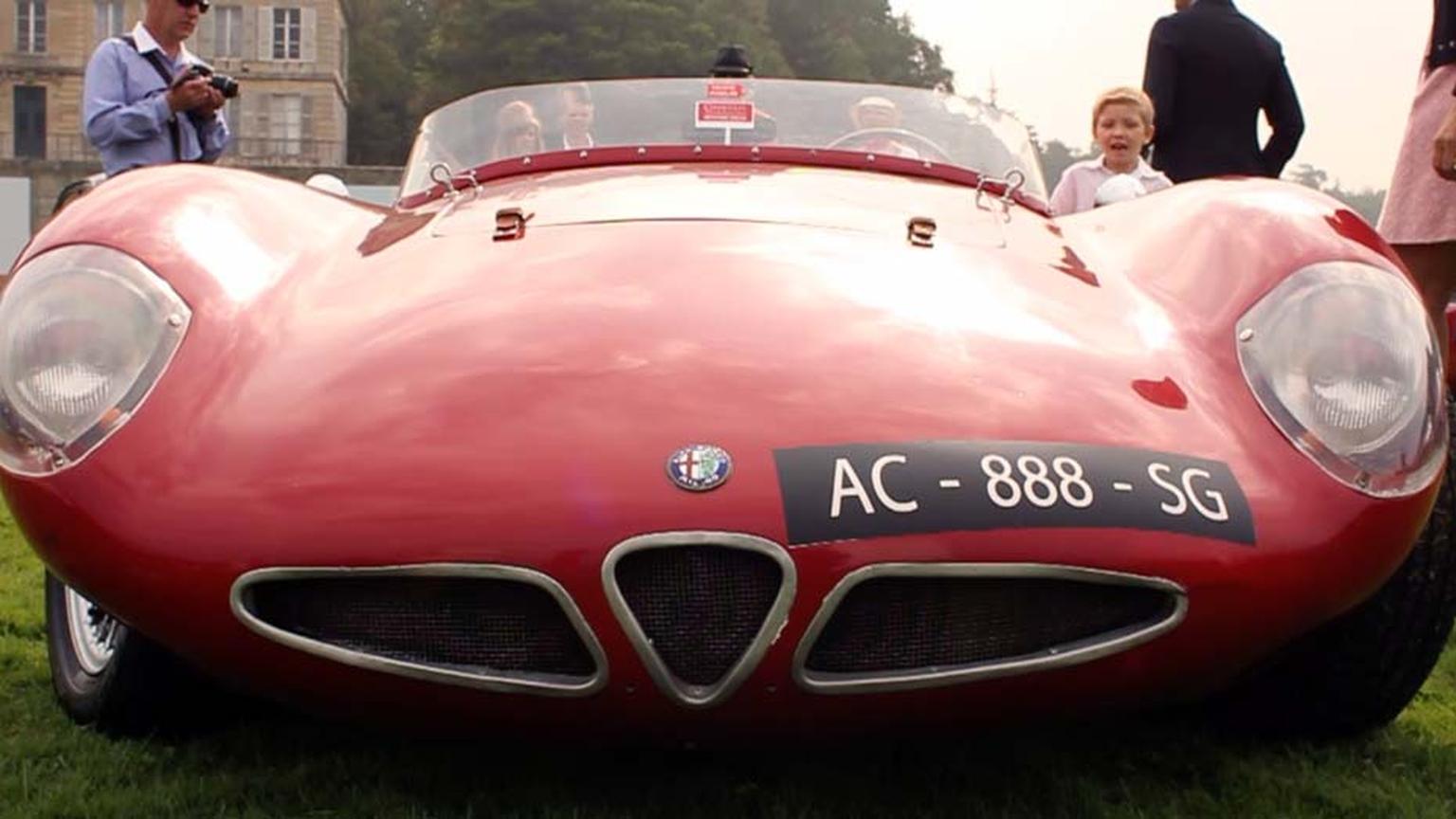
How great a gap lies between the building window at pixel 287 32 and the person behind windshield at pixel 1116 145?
58172 millimetres

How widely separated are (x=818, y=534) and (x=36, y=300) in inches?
42.7

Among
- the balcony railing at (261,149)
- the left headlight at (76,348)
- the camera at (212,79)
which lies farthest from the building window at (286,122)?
the left headlight at (76,348)

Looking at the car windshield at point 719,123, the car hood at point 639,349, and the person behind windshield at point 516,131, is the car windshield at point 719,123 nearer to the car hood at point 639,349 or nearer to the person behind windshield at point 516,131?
the person behind windshield at point 516,131

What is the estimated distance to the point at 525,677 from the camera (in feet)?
5.87

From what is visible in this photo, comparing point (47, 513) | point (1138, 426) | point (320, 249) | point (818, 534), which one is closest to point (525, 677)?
point (818, 534)

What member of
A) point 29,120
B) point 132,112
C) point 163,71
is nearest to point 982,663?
point 132,112

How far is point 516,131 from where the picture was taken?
3.37 metres

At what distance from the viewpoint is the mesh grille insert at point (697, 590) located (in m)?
1.73

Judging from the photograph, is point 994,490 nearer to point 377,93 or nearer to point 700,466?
point 700,466

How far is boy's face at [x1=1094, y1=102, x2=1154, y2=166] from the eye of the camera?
5.11 metres

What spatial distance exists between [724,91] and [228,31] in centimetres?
6083

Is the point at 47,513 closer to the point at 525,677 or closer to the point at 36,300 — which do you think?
the point at 36,300

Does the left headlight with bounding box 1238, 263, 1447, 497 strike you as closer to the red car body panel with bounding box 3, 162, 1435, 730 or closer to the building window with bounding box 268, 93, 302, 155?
the red car body panel with bounding box 3, 162, 1435, 730

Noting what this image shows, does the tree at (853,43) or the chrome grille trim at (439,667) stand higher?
the chrome grille trim at (439,667)
